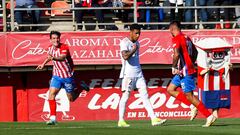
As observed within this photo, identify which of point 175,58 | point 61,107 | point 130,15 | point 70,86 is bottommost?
point 61,107

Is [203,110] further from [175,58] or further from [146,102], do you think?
[146,102]

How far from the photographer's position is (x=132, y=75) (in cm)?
1831

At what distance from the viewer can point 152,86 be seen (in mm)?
28812

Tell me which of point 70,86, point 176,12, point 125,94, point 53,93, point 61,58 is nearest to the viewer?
point 125,94

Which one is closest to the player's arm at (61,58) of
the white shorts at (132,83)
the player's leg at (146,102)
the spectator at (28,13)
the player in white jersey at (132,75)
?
the player in white jersey at (132,75)

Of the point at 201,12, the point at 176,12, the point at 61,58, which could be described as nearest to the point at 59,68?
the point at 61,58

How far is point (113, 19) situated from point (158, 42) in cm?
213

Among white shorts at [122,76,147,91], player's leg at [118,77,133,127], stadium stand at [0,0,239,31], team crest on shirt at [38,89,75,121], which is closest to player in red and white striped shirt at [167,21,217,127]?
white shorts at [122,76,147,91]

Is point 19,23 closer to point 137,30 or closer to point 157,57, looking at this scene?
point 157,57

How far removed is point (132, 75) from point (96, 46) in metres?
9.51

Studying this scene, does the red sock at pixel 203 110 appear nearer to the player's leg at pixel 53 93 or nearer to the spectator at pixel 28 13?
Answer: the player's leg at pixel 53 93

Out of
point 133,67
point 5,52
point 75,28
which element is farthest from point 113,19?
point 133,67

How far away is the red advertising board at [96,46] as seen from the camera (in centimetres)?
2736

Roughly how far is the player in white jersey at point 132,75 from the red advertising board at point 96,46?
9.30 metres
